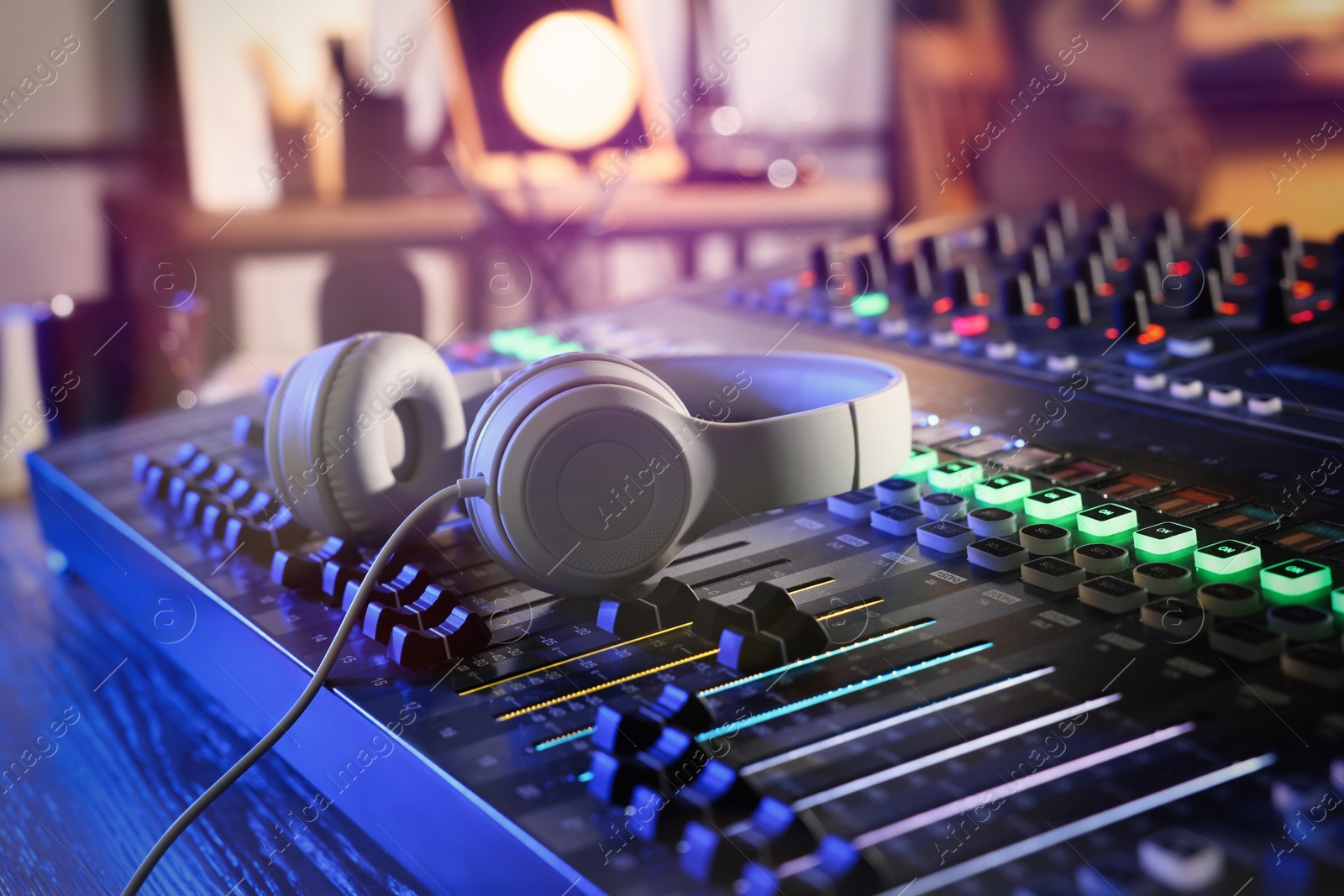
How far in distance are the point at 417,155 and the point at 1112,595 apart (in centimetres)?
248

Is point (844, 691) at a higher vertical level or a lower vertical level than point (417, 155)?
lower

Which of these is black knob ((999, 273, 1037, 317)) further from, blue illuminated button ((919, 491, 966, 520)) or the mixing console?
blue illuminated button ((919, 491, 966, 520))

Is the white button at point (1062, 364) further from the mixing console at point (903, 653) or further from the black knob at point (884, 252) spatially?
the black knob at point (884, 252)

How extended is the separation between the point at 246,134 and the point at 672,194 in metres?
0.95

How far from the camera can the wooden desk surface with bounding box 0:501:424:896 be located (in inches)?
23.1

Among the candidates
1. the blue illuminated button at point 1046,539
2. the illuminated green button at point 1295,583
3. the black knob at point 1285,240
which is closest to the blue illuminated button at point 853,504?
the blue illuminated button at point 1046,539

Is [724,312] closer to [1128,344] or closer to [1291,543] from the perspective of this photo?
[1128,344]

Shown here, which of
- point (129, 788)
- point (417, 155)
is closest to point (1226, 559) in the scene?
point (129, 788)

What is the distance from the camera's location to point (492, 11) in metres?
2.54

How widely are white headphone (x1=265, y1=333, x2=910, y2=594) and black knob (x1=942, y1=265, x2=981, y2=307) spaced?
1.43 ft

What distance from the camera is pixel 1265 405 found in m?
0.83

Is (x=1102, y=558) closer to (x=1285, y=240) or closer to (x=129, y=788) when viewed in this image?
(x=129, y=788)

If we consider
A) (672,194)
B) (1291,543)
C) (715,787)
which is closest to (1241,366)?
(1291,543)

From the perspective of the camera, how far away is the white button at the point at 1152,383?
90cm
